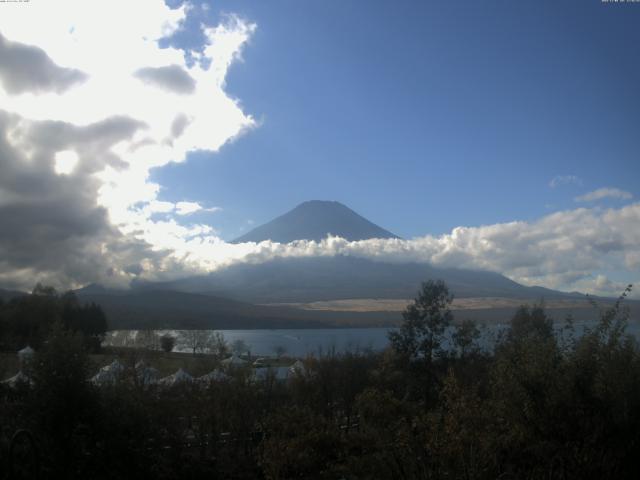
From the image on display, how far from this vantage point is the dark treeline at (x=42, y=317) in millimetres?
53312

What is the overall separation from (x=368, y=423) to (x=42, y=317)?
52477 mm

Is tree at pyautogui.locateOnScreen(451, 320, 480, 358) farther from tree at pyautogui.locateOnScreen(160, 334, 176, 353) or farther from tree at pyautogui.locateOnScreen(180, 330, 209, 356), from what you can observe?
tree at pyautogui.locateOnScreen(160, 334, 176, 353)

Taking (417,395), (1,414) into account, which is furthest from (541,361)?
(417,395)

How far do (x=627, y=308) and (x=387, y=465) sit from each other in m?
7.66

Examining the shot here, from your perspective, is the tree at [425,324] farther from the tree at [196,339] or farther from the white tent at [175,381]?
the tree at [196,339]

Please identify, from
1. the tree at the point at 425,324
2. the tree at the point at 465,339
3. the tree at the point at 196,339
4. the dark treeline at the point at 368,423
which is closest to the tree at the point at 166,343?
the tree at the point at 196,339

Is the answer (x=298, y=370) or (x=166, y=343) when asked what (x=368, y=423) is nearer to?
(x=298, y=370)

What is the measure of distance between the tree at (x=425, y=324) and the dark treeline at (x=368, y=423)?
735 cm

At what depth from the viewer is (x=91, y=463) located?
12.9 metres

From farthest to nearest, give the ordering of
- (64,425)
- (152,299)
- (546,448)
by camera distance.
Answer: (152,299), (64,425), (546,448)

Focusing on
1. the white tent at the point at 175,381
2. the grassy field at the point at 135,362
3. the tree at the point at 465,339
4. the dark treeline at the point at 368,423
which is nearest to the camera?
the dark treeline at the point at 368,423

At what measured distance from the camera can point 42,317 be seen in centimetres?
5594

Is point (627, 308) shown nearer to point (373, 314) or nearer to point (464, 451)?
point (464, 451)

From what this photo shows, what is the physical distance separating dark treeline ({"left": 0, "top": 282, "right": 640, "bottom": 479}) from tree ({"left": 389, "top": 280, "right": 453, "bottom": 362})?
7.35m
